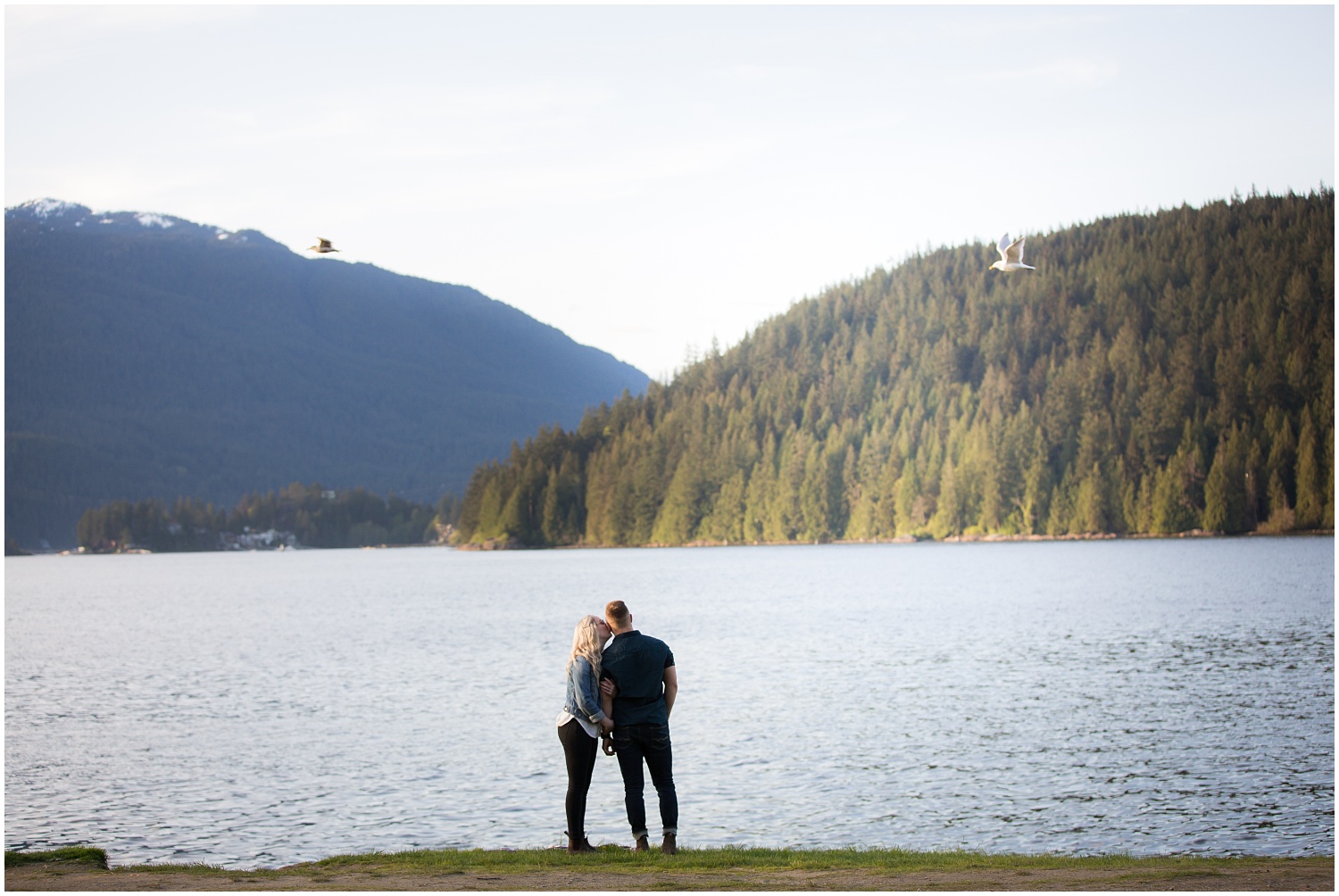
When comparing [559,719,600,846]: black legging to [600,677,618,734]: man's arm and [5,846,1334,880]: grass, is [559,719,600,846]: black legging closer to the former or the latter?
[600,677,618,734]: man's arm

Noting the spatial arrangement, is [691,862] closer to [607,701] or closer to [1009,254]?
[607,701]

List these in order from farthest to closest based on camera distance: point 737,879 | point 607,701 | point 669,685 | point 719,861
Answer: point 719,861, point 669,685, point 607,701, point 737,879

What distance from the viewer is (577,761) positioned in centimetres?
1617

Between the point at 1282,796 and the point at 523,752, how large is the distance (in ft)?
53.5

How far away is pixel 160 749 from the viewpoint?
34.8m

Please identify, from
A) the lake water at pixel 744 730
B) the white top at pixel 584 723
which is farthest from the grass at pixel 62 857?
the white top at pixel 584 723

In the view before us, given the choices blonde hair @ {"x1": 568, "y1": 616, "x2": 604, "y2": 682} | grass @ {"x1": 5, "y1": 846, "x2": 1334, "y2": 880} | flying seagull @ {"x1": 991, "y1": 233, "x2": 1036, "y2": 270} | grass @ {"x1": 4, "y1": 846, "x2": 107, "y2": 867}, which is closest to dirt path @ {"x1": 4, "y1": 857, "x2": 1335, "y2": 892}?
grass @ {"x1": 5, "y1": 846, "x2": 1334, "y2": 880}

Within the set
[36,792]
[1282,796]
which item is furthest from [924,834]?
[36,792]

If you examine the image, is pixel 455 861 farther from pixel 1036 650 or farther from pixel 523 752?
pixel 1036 650

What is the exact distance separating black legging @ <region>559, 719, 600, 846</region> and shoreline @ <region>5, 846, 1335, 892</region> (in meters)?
0.62

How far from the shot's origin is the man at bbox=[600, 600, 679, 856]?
51.6ft

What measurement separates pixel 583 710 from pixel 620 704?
1.66ft

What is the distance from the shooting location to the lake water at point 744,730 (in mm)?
23641

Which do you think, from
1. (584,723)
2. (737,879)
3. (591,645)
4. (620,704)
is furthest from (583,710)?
(737,879)
